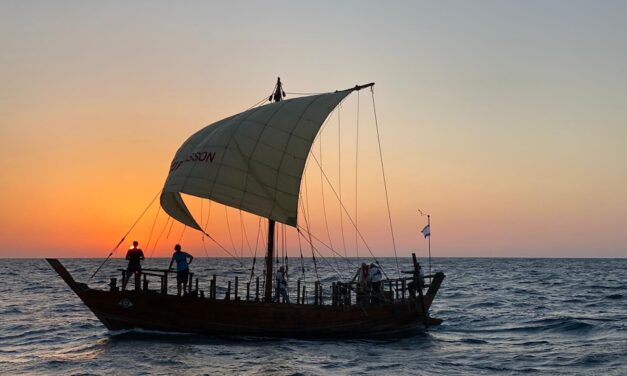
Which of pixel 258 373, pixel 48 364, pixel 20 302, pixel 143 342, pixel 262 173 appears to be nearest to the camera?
pixel 258 373

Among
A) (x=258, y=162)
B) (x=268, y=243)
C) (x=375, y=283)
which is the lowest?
(x=375, y=283)

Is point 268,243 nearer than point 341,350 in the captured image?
No

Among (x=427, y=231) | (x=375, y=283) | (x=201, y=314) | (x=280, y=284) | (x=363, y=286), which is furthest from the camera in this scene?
(x=427, y=231)

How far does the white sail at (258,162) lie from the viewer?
25.2m

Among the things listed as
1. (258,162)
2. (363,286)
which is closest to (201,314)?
(258,162)

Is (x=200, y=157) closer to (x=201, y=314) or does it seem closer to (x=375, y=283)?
(x=201, y=314)

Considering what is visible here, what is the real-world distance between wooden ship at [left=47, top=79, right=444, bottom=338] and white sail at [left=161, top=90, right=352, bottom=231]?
0.04 metres

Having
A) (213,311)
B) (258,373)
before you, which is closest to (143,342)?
(213,311)

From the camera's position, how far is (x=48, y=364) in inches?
808

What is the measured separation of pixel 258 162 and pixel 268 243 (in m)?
3.12

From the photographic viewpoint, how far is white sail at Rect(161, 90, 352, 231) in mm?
25188

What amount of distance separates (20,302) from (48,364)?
2485 cm

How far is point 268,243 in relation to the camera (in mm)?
25859

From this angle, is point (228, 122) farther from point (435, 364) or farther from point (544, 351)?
point (544, 351)
